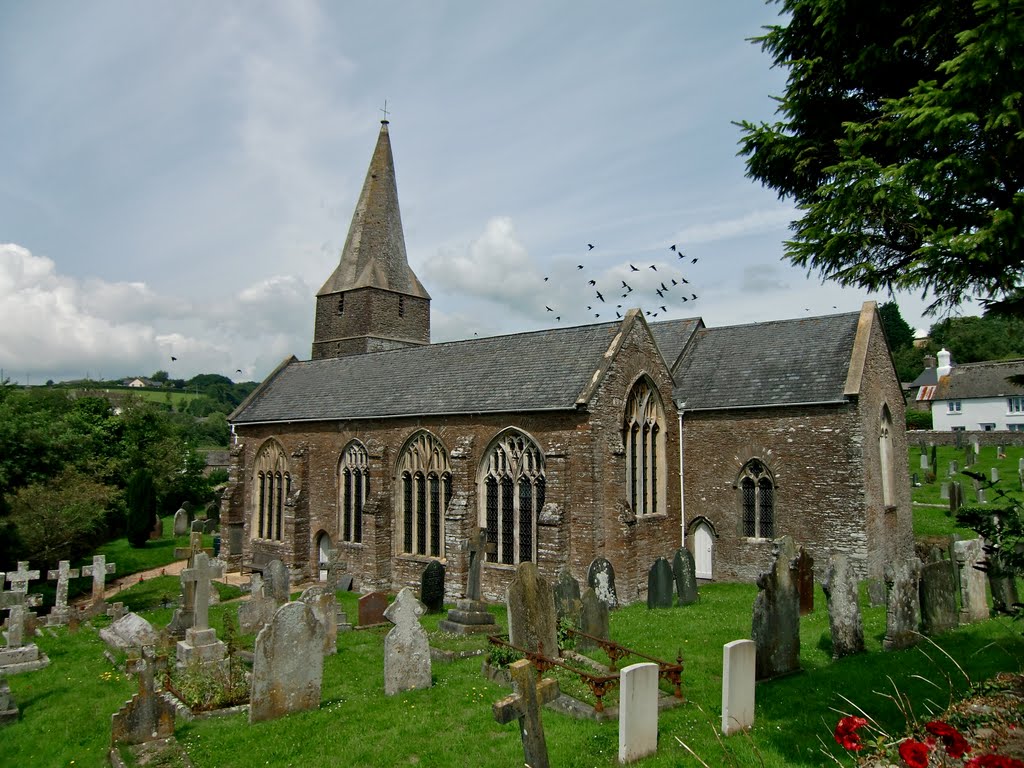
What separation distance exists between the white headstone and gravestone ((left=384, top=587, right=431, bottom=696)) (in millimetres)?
4413

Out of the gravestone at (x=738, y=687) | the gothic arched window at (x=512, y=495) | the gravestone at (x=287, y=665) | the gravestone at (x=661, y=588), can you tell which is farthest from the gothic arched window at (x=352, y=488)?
the gravestone at (x=738, y=687)

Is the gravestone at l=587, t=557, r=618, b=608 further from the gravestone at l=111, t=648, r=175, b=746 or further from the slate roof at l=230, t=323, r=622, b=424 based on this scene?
the gravestone at l=111, t=648, r=175, b=746

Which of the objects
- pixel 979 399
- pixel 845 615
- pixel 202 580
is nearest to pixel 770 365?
pixel 845 615

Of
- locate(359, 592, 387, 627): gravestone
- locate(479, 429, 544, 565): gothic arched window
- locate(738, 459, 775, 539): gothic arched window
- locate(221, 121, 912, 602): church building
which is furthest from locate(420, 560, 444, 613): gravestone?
locate(738, 459, 775, 539): gothic arched window

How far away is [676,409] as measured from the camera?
22.3 metres

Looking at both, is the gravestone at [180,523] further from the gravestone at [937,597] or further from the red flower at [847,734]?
the red flower at [847,734]

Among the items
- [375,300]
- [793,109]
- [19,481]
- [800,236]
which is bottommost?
[19,481]

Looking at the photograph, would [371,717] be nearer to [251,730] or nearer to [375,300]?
[251,730]

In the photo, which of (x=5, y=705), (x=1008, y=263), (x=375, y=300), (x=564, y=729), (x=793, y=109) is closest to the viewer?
(x=1008, y=263)

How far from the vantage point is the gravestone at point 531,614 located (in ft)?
37.4

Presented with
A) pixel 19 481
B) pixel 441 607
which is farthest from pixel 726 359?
pixel 19 481

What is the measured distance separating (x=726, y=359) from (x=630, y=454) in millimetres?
5221

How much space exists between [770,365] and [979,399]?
43.1 metres

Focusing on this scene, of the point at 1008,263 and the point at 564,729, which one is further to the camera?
the point at 564,729
